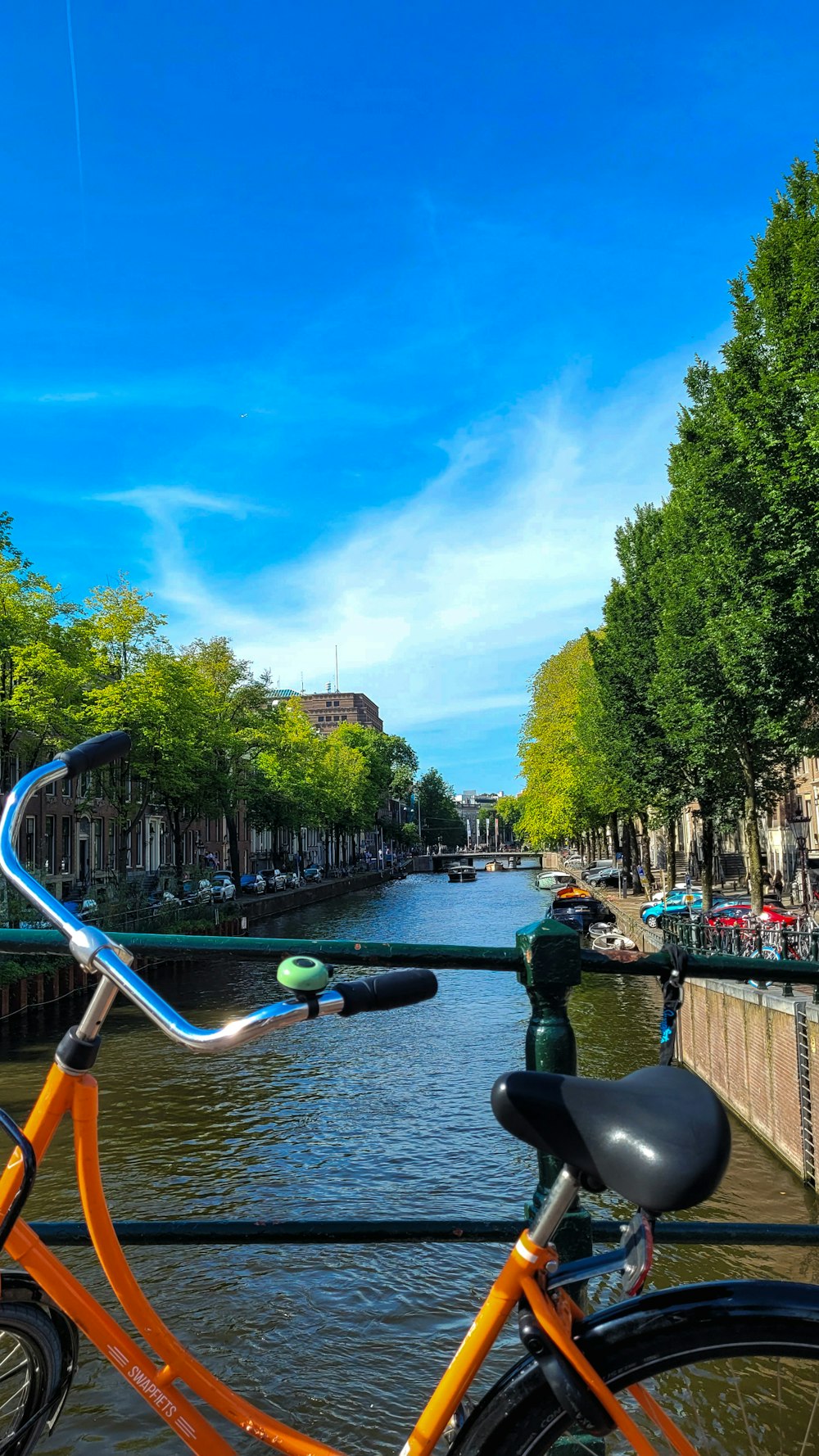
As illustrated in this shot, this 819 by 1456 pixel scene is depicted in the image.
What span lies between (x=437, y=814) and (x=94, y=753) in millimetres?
180285

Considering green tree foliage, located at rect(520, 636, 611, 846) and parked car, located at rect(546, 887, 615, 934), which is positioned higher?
green tree foliage, located at rect(520, 636, 611, 846)

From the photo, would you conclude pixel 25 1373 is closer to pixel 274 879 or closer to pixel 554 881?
pixel 274 879

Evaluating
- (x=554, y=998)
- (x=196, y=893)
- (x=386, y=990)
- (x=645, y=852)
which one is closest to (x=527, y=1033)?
(x=554, y=998)

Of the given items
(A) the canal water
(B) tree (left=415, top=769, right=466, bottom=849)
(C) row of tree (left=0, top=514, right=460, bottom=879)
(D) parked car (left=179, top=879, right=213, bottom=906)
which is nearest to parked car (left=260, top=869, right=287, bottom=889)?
(C) row of tree (left=0, top=514, right=460, bottom=879)

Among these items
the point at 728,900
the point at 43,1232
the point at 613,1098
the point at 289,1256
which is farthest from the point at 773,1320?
the point at 728,900

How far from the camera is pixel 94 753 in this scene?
2484 mm

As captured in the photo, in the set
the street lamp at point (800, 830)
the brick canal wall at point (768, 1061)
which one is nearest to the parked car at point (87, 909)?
the brick canal wall at point (768, 1061)

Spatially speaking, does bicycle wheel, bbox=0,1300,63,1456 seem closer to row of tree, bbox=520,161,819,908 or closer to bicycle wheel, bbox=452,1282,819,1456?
bicycle wheel, bbox=452,1282,819,1456

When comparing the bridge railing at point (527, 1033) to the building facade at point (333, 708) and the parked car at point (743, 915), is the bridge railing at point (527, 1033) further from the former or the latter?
the building facade at point (333, 708)

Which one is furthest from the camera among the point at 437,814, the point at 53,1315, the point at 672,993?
the point at 437,814

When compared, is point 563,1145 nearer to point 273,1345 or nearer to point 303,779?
point 273,1345

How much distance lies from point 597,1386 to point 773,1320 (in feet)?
0.95

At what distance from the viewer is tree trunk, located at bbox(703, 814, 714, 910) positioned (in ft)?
111

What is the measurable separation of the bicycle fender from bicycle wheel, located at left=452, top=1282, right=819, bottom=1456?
81 cm
